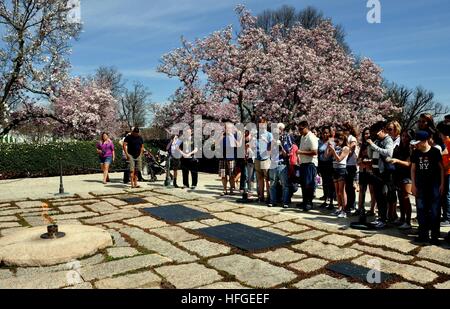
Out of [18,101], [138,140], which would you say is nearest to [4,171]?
[18,101]

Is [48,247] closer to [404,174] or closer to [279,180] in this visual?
[279,180]

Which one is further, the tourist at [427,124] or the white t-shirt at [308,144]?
the white t-shirt at [308,144]

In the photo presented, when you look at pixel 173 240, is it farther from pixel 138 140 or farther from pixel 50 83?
pixel 50 83

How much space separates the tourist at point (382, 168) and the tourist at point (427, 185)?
824mm

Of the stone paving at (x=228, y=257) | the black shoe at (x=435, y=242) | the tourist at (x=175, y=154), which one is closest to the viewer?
the stone paving at (x=228, y=257)

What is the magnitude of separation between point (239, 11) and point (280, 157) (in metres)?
16.8

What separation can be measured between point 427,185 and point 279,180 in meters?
3.36

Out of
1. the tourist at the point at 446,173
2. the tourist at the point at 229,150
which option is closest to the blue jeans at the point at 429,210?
the tourist at the point at 446,173

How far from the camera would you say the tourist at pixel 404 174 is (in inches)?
233

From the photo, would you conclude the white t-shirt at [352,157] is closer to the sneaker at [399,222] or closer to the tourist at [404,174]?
the tourist at [404,174]

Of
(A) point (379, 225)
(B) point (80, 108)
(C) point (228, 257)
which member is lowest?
(C) point (228, 257)

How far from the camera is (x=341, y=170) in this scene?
7.00 metres

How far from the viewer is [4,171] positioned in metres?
14.8

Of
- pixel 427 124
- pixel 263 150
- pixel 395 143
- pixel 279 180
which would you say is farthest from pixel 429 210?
pixel 263 150
